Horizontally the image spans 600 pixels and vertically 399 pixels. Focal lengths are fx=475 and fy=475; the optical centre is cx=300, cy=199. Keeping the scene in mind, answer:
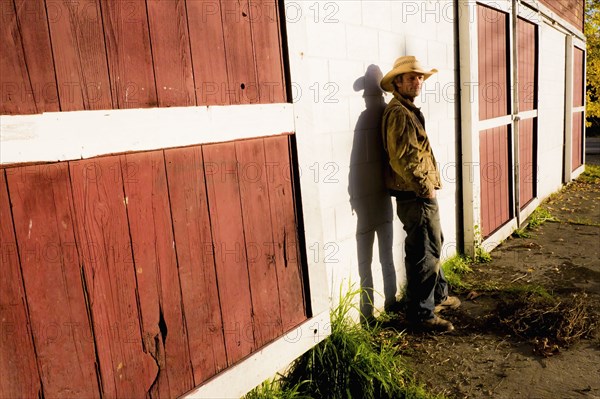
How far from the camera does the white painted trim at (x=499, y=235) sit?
5385 millimetres

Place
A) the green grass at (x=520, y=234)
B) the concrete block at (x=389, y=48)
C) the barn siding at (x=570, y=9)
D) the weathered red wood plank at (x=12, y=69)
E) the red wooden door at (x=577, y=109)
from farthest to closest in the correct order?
the red wooden door at (x=577, y=109) < the barn siding at (x=570, y=9) < the green grass at (x=520, y=234) < the concrete block at (x=389, y=48) < the weathered red wood plank at (x=12, y=69)

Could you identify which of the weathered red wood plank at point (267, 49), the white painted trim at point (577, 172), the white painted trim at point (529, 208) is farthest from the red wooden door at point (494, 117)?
the white painted trim at point (577, 172)

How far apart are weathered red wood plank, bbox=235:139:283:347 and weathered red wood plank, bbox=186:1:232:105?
0.85 feet

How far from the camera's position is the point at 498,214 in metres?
5.85

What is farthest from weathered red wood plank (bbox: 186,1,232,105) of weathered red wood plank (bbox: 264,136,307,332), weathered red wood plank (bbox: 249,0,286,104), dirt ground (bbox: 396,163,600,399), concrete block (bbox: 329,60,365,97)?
dirt ground (bbox: 396,163,600,399)

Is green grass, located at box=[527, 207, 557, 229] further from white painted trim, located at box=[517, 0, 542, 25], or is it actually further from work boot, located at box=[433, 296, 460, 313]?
work boot, located at box=[433, 296, 460, 313]

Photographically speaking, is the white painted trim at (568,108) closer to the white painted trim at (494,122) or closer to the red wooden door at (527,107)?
the red wooden door at (527,107)

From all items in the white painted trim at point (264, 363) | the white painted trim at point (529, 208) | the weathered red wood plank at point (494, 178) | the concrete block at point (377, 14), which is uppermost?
the concrete block at point (377, 14)

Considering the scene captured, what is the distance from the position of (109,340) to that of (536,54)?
7385 millimetres

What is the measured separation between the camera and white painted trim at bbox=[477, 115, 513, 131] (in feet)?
17.1

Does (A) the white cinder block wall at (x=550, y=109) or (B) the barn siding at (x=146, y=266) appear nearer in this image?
(B) the barn siding at (x=146, y=266)

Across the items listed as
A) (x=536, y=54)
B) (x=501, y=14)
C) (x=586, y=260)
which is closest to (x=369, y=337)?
(x=586, y=260)

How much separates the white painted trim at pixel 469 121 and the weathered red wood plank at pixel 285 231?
9.76ft

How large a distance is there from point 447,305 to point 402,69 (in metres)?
1.99
